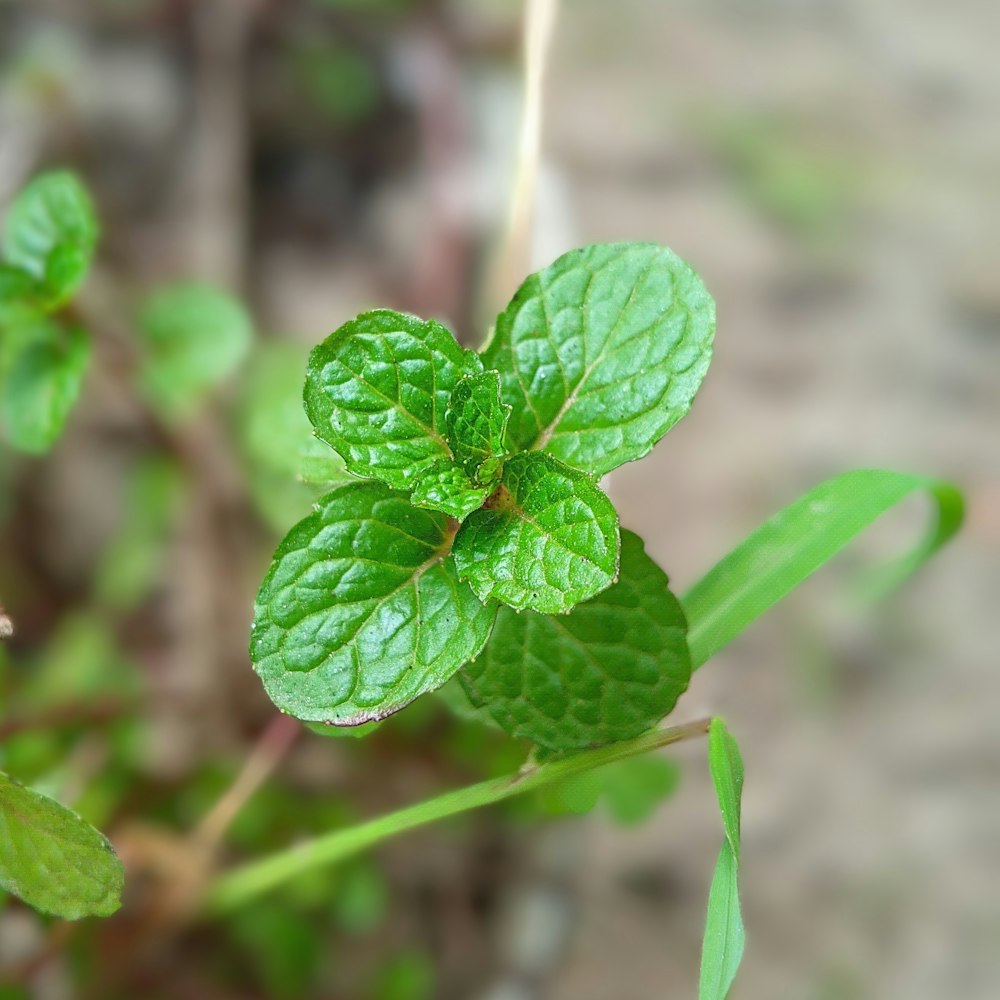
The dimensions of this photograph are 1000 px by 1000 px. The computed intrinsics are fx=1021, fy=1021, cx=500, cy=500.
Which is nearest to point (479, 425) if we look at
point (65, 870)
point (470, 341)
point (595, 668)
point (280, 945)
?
point (595, 668)

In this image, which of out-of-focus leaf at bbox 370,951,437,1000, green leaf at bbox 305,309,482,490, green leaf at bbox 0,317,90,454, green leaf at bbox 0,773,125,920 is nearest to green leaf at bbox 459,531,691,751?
green leaf at bbox 305,309,482,490

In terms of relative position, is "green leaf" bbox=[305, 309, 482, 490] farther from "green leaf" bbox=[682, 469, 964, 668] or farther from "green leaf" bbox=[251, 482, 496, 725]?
"green leaf" bbox=[682, 469, 964, 668]

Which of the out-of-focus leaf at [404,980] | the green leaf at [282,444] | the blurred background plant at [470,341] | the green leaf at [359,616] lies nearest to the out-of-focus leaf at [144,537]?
the blurred background plant at [470,341]

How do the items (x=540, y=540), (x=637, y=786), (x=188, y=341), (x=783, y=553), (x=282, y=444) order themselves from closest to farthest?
(x=540, y=540) < (x=783, y=553) < (x=282, y=444) < (x=637, y=786) < (x=188, y=341)

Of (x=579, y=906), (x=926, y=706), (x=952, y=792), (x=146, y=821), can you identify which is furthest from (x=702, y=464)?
(x=146, y=821)

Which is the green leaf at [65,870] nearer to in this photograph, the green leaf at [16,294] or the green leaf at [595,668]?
the green leaf at [595,668]

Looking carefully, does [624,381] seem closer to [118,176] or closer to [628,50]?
[118,176]

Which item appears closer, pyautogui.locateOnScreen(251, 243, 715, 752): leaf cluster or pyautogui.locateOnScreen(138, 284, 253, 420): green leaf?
pyautogui.locateOnScreen(251, 243, 715, 752): leaf cluster

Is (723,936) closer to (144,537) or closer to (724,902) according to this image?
(724,902)
